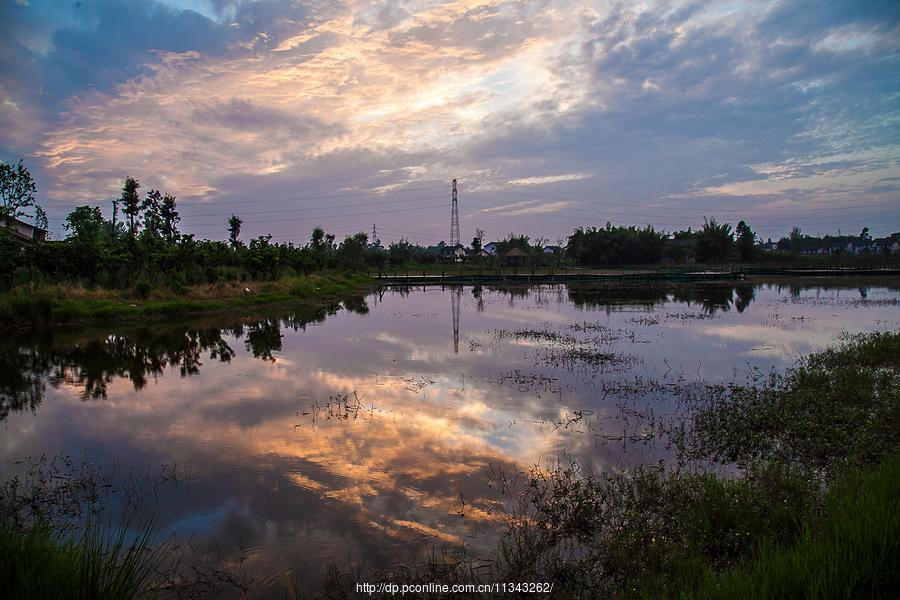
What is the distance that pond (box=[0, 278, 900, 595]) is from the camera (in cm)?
570

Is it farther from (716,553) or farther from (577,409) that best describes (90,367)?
(716,553)

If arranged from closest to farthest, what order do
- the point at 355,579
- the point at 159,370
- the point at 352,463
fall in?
the point at 355,579 < the point at 352,463 < the point at 159,370

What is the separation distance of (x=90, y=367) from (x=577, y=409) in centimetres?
1335

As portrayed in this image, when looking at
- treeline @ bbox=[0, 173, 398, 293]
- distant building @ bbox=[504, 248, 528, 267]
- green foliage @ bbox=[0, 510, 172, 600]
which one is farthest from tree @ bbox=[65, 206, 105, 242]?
distant building @ bbox=[504, 248, 528, 267]

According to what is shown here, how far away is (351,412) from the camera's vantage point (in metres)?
9.80

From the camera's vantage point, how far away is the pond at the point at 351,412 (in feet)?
18.7

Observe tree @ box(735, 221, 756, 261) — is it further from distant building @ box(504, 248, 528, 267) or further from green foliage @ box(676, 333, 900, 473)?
green foliage @ box(676, 333, 900, 473)

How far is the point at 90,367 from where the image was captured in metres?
13.8

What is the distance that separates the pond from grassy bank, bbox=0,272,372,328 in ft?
7.30

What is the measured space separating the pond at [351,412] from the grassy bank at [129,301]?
223cm

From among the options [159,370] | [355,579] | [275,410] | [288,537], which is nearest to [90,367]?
[159,370]

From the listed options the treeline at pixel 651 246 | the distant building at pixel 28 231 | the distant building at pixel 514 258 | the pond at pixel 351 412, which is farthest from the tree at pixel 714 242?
the distant building at pixel 28 231

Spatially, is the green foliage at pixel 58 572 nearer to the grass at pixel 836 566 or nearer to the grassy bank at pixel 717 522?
the grassy bank at pixel 717 522

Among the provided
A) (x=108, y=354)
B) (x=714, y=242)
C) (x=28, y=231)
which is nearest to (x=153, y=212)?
(x=28, y=231)
